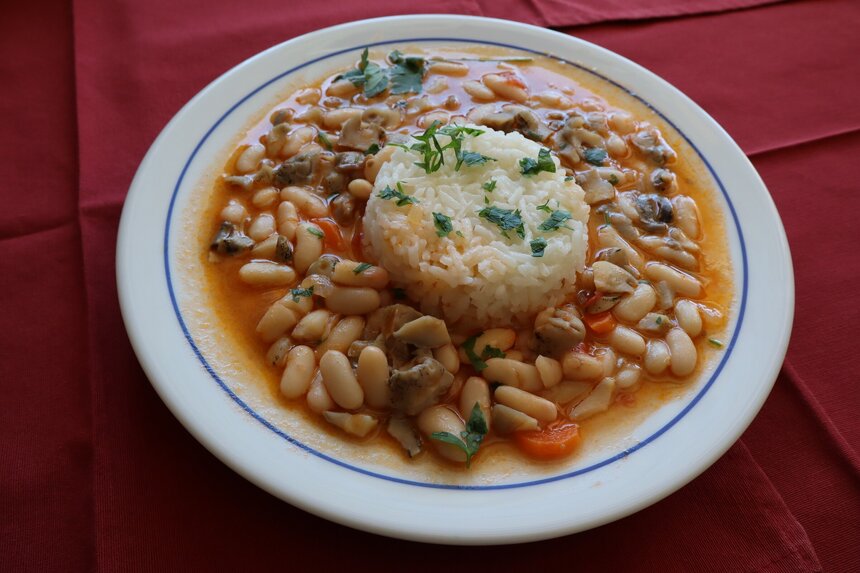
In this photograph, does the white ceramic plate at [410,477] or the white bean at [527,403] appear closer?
the white ceramic plate at [410,477]

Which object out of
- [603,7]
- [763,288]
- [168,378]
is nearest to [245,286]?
[168,378]

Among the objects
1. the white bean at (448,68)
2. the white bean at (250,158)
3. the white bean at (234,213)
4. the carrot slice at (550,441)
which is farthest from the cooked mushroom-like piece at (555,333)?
the white bean at (448,68)

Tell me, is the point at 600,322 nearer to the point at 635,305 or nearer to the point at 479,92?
the point at 635,305

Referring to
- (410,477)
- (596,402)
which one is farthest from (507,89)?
(410,477)

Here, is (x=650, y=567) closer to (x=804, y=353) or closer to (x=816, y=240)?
(x=804, y=353)

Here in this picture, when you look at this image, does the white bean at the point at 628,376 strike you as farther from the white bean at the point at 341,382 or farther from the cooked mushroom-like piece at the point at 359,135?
the cooked mushroom-like piece at the point at 359,135

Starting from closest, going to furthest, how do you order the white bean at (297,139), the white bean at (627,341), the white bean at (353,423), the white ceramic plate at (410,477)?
the white ceramic plate at (410,477)
the white bean at (353,423)
the white bean at (627,341)
the white bean at (297,139)

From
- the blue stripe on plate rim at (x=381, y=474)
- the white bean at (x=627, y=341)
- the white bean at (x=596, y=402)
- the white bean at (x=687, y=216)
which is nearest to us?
the blue stripe on plate rim at (x=381, y=474)
